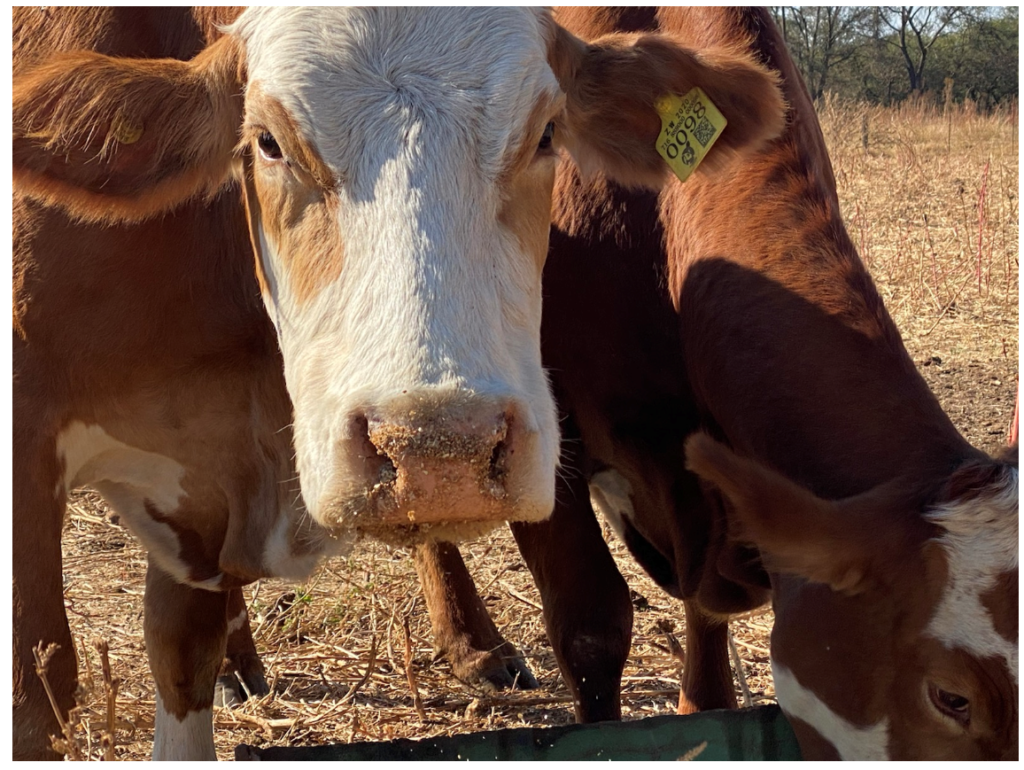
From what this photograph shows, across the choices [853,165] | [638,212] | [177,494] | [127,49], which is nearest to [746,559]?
[638,212]

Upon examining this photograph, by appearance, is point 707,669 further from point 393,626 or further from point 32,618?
point 32,618

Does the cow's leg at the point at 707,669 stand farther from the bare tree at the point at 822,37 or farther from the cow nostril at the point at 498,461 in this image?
the bare tree at the point at 822,37

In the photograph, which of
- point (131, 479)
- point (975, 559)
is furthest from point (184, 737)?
point (975, 559)

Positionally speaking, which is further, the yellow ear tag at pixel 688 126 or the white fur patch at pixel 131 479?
the white fur patch at pixel 131 479

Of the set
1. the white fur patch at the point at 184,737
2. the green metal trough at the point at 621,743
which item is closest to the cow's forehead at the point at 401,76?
the green metal trough at the point at 621,743

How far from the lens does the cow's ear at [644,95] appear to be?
2834mm

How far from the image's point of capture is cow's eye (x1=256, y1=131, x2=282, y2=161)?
2.40m

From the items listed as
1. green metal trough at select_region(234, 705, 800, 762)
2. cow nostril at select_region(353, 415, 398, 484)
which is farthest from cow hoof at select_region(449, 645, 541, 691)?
cow nostril at select_region(353, 415, 398, 484)

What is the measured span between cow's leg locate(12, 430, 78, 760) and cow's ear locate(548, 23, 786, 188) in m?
1.45

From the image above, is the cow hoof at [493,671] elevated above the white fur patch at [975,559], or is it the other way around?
the white fur patch at [975,559]

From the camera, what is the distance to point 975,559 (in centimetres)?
234

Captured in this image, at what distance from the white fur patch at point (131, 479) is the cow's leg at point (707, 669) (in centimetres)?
154

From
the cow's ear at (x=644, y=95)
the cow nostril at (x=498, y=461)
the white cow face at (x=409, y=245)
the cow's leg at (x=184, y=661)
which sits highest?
the cow's ear at (x=644, y=95)

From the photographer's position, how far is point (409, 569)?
5.14m
